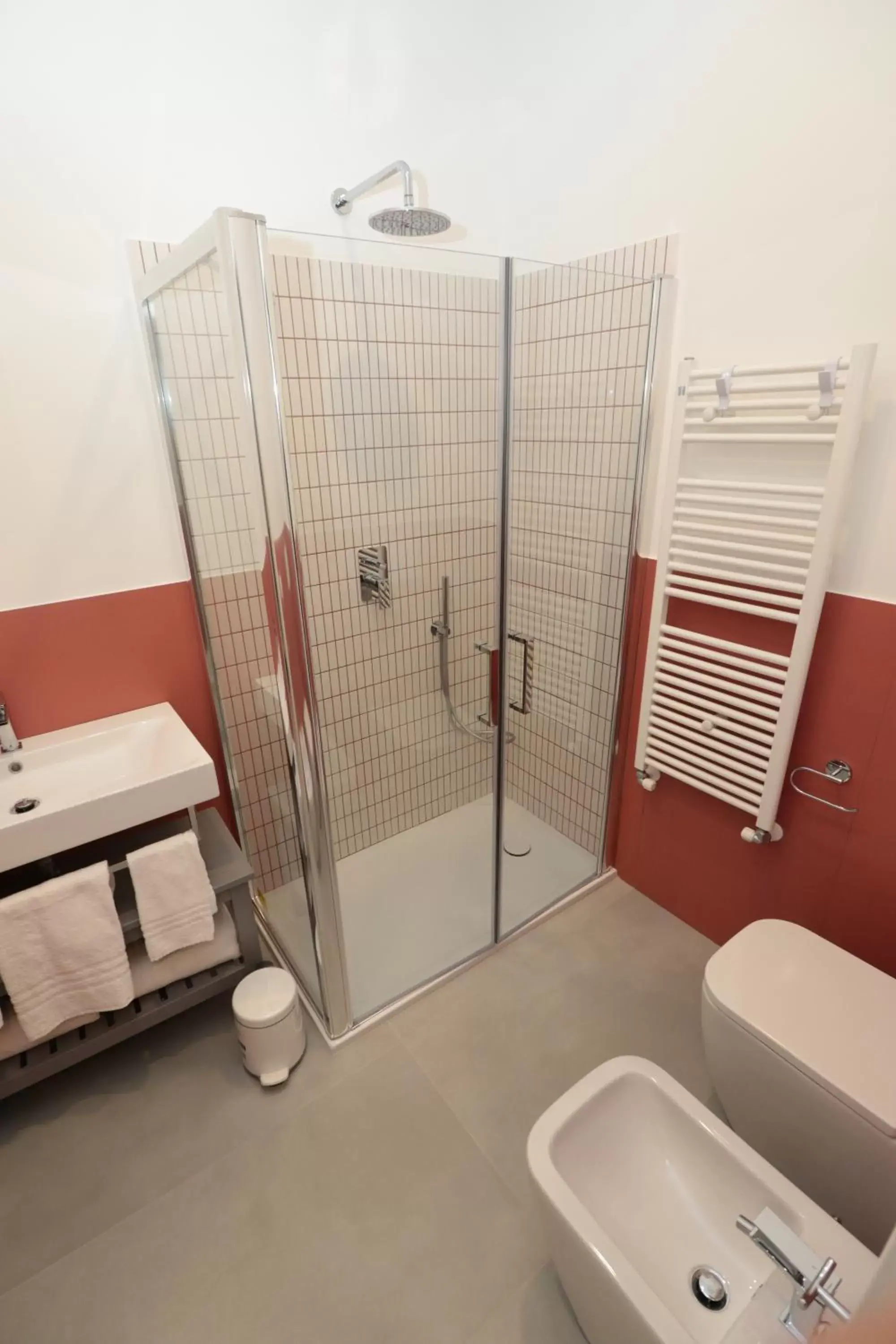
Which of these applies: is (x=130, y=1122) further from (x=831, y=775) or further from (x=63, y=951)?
(x=831, y=775)

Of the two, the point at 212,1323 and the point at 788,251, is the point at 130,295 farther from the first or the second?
the point at 212,1323

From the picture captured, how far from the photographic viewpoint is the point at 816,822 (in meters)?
1.76

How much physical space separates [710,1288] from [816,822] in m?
1.08

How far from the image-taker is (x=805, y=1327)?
2.89ft

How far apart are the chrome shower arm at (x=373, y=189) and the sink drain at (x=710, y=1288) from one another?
2399mm

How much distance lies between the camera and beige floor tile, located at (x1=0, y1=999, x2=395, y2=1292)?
148cm

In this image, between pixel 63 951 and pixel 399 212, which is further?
pixel 399 212

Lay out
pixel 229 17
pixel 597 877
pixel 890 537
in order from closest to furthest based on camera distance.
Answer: pixel 890 537 < pixel 229 17 < pixel 597 877

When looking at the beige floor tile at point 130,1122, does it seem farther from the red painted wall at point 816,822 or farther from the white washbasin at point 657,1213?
the red painted wall at point 816,822

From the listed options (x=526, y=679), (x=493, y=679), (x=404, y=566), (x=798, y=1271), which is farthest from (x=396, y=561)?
A: (x=798, y=1271)

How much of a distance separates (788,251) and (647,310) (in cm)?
39

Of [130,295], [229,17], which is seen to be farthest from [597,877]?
[229,17]

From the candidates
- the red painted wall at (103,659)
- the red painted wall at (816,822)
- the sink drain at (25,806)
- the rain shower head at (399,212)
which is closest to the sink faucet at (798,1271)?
the red painted wall at (816,822)

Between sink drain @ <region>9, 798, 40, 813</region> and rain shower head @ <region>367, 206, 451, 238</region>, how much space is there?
68.3 inches
